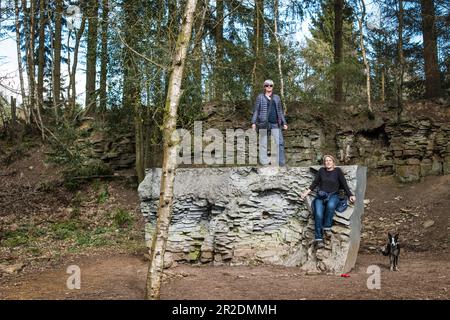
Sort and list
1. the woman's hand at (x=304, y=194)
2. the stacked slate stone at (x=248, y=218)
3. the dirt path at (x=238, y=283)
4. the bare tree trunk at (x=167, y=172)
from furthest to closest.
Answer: the stacked slate stone at (x=248, y=218) → the woman's hand at (x=304, y=194) → the dirt path at (x=238, y=283) → the bare tree trunk at (x=167, y=172)

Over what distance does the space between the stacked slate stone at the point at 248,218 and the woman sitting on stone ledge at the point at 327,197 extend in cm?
18

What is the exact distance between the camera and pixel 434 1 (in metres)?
14.5

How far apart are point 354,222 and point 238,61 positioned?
7.62 m

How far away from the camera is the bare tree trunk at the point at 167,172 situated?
571 centimetres

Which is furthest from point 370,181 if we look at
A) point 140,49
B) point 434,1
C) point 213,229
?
point 140,49

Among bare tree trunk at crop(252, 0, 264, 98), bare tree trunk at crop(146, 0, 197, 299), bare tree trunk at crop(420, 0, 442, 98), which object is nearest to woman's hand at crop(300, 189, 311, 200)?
bare tree trunk at crop(146, 0, 197, 299)

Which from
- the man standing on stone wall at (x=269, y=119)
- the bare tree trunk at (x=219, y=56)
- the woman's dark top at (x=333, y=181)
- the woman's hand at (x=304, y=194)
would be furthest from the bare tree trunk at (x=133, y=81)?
the woman's dark top at (x=333, y=181)

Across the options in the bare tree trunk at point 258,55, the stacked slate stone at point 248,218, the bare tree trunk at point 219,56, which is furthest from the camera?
the bare tree trunk at point 258,55

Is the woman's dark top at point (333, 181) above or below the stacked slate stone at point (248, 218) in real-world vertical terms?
above

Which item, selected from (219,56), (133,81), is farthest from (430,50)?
(133,81)

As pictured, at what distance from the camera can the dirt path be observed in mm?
6145

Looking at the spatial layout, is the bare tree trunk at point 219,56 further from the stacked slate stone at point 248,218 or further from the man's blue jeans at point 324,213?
the man's blue jeans at point 324,213

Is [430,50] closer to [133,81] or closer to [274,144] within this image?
[274,144]

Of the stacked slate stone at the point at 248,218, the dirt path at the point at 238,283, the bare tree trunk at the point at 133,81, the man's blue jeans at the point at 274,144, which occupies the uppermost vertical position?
the bare tree trunk at the point at 133,81
